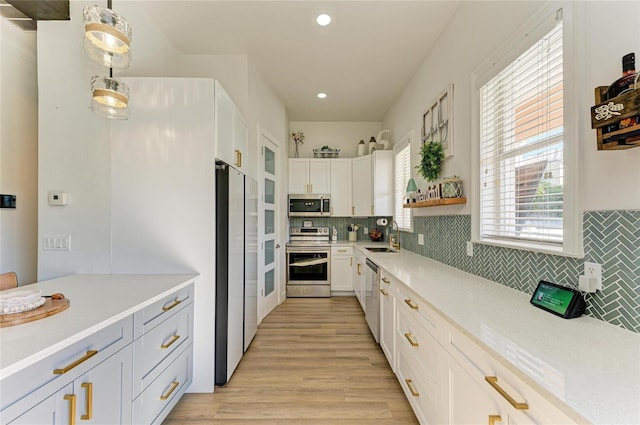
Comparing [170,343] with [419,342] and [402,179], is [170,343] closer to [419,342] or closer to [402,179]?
[419,342]

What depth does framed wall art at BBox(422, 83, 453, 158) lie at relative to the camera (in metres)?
2.28

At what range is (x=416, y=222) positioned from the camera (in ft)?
10.4

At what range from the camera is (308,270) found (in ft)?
14.5

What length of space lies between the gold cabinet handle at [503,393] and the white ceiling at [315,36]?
103 inches

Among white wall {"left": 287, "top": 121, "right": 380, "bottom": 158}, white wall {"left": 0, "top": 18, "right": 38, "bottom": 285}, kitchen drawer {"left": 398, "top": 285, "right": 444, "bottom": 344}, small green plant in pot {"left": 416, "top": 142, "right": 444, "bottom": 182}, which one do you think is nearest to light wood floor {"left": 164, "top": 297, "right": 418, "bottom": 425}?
kitchen drawer {"left": 398, "top": 285, "right": 444, "bottom": 344}

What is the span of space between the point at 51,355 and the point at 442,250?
2.60 m

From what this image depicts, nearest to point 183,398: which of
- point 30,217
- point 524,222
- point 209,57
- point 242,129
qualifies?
point 30,217

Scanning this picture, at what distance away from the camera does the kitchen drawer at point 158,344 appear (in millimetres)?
1380

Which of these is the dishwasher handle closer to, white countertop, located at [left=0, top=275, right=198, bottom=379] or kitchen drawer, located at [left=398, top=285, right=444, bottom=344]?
kitchen drawer, located at [left=398, top=285, right=444, bottom=344]

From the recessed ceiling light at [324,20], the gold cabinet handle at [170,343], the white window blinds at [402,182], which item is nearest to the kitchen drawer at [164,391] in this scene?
the gold cabinet handle at [170,343]

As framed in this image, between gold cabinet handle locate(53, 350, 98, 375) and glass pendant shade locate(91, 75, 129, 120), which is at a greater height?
glass pendant shade locate(91, 75, 129, 120)

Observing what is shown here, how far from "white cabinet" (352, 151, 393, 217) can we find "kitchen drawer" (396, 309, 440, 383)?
2.68 m

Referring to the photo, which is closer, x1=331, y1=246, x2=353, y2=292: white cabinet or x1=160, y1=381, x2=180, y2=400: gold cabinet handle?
x1=160, y1=381, x2=180, y2=400: gold cabinet handle

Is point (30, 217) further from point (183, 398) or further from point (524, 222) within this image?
point (524, 222)
